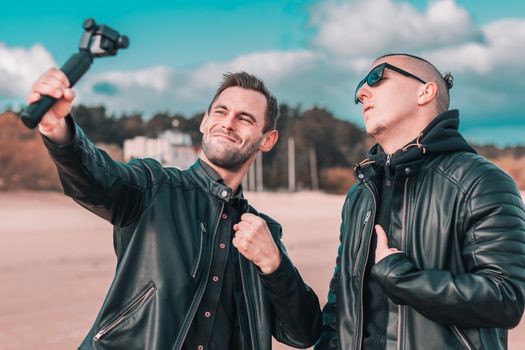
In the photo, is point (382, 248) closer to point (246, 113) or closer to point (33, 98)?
point (246, 113)

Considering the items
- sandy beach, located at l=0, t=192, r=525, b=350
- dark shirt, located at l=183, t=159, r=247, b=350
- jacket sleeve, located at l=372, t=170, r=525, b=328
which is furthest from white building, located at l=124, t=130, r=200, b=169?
jacket sleeve, located at l=372, t=170, r=525, b=328

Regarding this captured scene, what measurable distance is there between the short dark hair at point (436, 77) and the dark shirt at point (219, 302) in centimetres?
Result: 121

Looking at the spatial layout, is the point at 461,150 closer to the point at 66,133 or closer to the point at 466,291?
the point at 466,291

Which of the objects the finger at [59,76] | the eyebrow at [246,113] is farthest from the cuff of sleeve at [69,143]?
the eyebrow at [246,113]

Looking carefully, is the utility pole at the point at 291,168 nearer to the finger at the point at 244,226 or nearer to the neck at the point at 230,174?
the neck at the point at 230,174

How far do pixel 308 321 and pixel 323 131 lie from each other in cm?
4740

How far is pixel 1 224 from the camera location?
24.8 m

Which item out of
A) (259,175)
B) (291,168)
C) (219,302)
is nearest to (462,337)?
(219,302)

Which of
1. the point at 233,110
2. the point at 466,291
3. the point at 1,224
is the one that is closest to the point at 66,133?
the point at 233,110

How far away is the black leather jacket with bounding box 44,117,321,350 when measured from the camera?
281 cm

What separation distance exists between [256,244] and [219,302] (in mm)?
378

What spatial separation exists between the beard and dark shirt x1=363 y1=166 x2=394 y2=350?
834 mm

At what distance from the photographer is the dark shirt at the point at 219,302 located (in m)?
2.96

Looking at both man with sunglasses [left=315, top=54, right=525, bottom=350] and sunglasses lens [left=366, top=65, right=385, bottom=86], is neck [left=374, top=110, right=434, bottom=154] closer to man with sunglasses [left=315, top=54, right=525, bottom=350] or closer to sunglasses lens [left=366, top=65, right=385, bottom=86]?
man with sunglasses [left=315, top=54, right=525, bottom=350]
